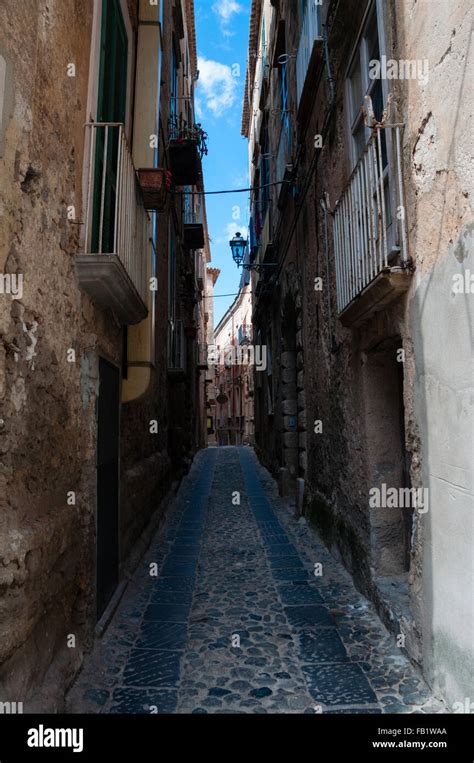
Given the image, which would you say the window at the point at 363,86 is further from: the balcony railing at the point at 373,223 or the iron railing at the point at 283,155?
the iron railing at the point at 283,155

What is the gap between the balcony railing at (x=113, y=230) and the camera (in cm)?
328

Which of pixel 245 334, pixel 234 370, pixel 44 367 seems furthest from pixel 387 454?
pixel 234 370

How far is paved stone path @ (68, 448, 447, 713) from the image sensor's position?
9.21 ft

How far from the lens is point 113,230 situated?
3883mm

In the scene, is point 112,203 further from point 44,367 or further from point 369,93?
point 369,93

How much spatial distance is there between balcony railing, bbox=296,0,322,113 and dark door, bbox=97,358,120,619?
4041mm

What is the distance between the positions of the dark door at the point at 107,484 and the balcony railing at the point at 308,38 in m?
4.04

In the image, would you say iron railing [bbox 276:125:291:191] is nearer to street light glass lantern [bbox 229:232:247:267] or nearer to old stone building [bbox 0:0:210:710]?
street light glass lantern [bbox 229:232:247:267]

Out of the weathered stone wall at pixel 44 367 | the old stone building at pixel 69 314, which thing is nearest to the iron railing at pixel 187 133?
the old stone building at pixel 69 314

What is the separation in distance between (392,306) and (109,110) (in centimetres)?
275
